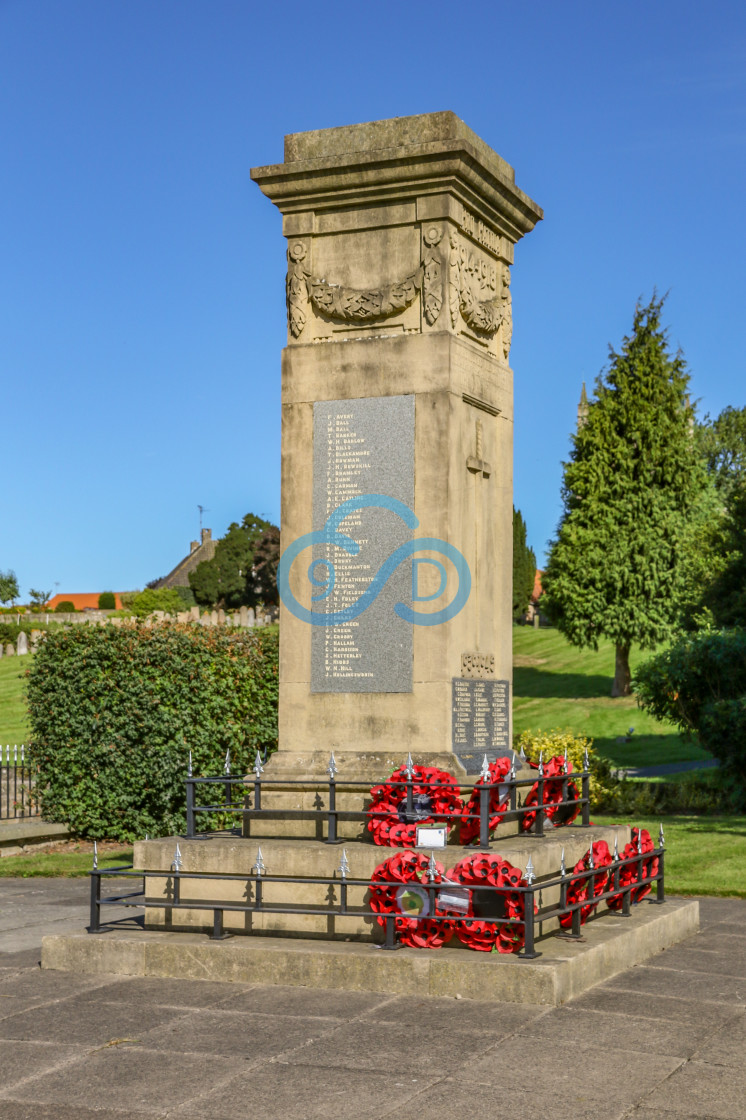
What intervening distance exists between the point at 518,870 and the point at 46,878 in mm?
7926

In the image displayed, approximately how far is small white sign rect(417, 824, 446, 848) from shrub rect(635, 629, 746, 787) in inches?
618

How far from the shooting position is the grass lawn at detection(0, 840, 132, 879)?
14062 mm

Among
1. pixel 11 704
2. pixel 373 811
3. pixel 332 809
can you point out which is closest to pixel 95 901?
pixel 332 809

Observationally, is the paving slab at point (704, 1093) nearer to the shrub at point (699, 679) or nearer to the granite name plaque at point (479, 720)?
the granite name plaque at point (479, 720)

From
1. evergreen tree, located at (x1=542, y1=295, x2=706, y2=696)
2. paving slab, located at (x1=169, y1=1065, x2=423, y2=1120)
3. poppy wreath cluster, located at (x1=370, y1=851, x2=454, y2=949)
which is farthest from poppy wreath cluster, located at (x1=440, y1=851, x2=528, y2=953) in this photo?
evergreen tree, located at (x1=542, y1=295, x2=706, y2=696)

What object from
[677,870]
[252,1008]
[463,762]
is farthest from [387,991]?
[677,870]

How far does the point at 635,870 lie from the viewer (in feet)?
30.9

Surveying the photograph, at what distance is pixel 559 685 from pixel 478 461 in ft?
145

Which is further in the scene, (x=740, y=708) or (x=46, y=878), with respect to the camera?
(x=740, y=708)

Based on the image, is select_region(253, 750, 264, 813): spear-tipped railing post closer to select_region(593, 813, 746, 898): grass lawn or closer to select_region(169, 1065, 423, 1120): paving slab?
select_region(169, 1065, 423, 1120): paving slab

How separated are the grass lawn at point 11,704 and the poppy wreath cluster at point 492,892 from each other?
70.7 feet

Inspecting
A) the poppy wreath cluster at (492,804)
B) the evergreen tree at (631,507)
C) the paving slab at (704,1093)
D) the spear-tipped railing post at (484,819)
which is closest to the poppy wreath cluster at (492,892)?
the spear-tipped railing post at (484,819)

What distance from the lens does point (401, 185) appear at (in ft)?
31.1

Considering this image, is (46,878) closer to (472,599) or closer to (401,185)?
(472,599)
